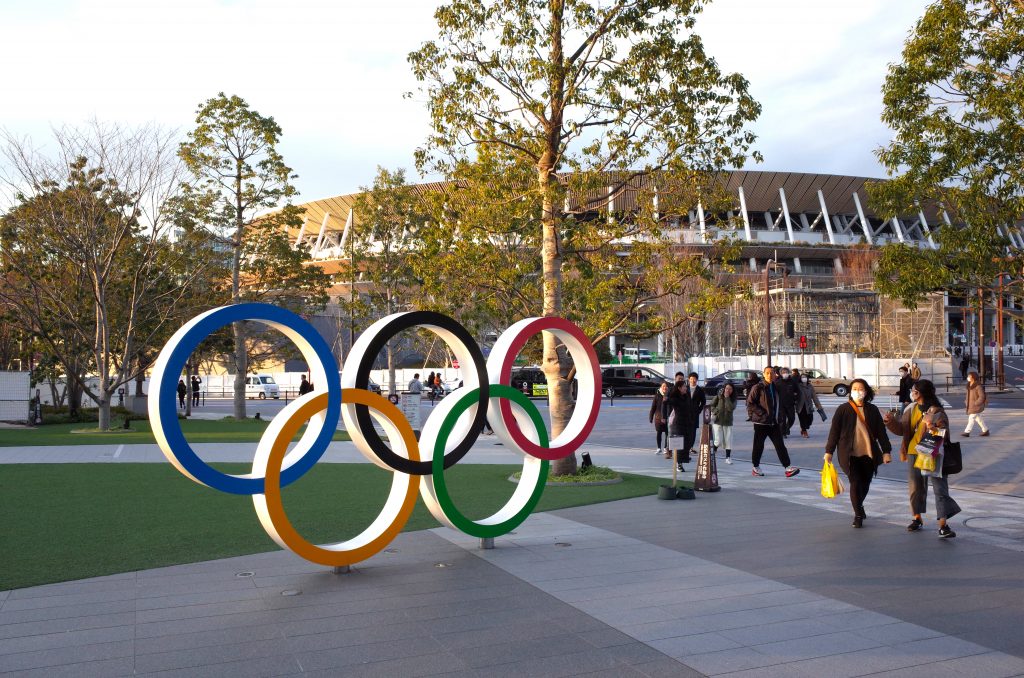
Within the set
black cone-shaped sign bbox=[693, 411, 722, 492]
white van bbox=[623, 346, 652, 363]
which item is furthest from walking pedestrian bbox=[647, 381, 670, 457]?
white van bbox=[623, 346, 652, 363]

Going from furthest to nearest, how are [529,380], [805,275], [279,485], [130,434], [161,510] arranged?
[805,275], [529,380], [130,434], [161,510], [279,485]

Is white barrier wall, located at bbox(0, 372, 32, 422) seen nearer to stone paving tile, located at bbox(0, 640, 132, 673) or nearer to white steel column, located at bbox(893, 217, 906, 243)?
stone paving tile, located at bbox(0, 640, 132, 673)

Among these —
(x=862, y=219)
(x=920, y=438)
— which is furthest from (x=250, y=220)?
(x=862, y=219)

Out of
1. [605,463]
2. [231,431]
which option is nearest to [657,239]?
[605,463]

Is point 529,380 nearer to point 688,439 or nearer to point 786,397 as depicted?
point 786,397

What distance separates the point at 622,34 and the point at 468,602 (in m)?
9.34

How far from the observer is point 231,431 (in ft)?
75.5

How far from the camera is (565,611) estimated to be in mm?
6000

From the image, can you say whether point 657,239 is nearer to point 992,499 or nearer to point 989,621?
point 992,499

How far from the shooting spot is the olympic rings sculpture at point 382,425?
21.0 ft

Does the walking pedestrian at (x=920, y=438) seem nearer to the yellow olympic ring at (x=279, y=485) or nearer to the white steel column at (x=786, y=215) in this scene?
the yellow olympic ring at (x=279, y=485)

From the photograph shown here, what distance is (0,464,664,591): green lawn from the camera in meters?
7.81

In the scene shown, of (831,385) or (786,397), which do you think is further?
(831,385)

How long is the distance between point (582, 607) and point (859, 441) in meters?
4.27
